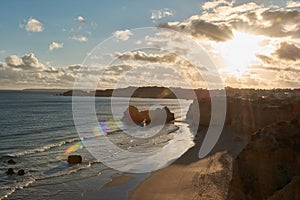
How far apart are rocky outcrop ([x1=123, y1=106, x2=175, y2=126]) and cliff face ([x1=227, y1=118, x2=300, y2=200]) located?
61.7m

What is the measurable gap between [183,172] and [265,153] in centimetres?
1628

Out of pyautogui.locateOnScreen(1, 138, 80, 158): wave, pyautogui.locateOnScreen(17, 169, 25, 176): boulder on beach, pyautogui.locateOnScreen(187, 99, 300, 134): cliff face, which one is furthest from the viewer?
pyautogui.locateOnScreen(187, 99, 300, 134): cliff face

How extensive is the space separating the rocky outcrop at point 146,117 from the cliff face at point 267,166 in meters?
61.7

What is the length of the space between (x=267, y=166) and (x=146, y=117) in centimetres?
6750

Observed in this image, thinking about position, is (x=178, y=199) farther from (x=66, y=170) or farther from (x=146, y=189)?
(x=66, y=170)

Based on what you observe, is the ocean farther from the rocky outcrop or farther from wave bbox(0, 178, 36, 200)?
the rocky outcrop

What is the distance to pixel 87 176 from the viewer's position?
26.3m

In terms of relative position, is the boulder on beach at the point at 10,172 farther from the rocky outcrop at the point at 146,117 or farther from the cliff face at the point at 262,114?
the rocky outcrop at the point at 146,117

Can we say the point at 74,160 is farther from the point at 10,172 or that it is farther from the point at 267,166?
the point at 267,166

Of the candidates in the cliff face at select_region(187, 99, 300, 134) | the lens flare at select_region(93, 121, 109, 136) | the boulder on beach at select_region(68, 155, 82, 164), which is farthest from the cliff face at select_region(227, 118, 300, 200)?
the lens flare at select_region(93, 121, 109, 136)

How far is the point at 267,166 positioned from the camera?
441 inches

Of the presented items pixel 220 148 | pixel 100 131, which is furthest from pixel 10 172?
pixel 100 131

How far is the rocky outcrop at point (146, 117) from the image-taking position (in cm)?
7562

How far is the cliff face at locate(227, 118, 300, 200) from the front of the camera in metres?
10.9
